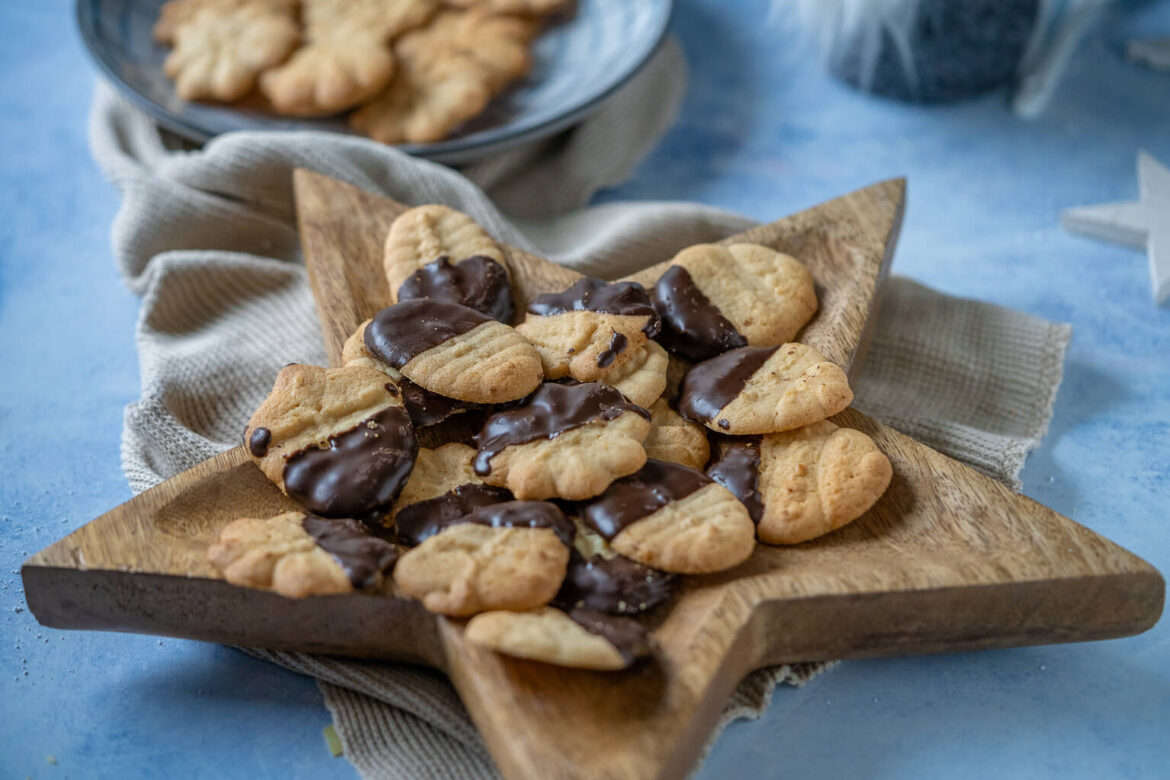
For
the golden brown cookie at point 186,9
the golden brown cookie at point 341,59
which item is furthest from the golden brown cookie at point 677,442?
the golden brown cookie at point 186,9

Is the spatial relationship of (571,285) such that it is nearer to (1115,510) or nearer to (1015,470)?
(1015,470)

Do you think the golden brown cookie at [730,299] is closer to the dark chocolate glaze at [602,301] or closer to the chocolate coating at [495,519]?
the dark chocolate glaze at [602,301]

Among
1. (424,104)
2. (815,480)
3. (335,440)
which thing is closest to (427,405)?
(335,440)

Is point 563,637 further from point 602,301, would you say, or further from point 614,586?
point 602,301

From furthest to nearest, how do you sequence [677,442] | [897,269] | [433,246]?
[897,269], [433,246], [677,442]

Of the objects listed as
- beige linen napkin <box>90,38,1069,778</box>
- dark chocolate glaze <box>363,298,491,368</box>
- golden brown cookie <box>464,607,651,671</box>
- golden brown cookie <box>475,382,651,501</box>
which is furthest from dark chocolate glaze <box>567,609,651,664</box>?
beige linen napkin <box>90,38,1069,778</box>

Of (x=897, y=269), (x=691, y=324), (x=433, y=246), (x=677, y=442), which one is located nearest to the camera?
(x=677, y=442)
